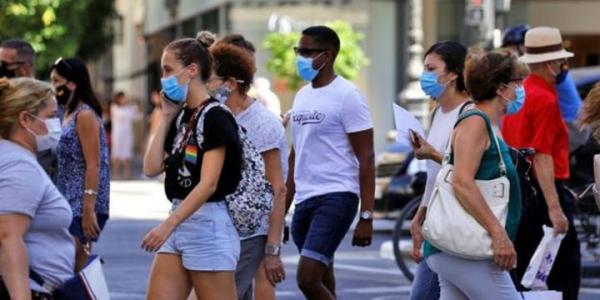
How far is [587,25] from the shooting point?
1280 inches

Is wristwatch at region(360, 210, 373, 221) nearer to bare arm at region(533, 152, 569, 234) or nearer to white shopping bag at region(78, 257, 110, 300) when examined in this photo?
bare arm at region(533, 152, 569, 234)

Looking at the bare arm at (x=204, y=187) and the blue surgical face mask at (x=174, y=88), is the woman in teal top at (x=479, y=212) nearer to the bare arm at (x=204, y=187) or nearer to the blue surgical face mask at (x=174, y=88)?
the bare arm at (x=204, y=187)

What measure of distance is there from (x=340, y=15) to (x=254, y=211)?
2690cm

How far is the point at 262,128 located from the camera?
8188 mm

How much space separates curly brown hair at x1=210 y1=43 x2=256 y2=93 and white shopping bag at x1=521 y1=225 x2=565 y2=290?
6.54 feet

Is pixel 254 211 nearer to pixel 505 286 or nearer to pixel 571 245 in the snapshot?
pixel 505 286

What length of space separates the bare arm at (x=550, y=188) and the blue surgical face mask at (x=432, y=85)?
1.10 meters

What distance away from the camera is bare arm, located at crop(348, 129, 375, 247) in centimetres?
888

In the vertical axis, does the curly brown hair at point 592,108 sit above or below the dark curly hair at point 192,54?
below

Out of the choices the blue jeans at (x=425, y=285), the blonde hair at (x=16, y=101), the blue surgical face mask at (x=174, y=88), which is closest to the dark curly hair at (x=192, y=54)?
the blue surgical face mask at (x=174, y=88)

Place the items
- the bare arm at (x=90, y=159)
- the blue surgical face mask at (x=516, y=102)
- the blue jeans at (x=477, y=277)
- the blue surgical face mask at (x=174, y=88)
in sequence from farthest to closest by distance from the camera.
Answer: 1. the bare arm at (x=90, y=159)
2. the blue surgical face mask at (x=516, y=102)
3. the blue surgical face mask at (x=174, y=88)
4. the blue jeans at (x=477, y=277)

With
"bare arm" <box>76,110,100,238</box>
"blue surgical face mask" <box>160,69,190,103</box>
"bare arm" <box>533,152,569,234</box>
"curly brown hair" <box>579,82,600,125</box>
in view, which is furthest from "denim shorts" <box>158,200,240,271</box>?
"bare arm" <box>533,152,569,234</box>

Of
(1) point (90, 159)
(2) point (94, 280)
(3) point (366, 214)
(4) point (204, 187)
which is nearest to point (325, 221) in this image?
(3) point (366, 214)

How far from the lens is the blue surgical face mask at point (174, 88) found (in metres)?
7.19
